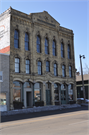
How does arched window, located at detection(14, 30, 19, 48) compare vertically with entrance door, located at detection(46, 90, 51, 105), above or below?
above

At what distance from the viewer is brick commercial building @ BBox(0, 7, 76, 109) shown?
24812 millimetres

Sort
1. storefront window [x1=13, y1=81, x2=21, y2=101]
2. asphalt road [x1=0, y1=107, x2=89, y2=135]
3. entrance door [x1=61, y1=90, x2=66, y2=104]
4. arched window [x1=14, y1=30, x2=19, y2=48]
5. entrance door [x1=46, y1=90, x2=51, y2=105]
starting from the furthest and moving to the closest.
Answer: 1. entrance door [x1=61, y1=90, x2=66, y2=104]
2. entrance door [x1=46, y1=90, x2=51, y2=105]
3. arched window [x1=14, y1=30, x2=19, y2=48]
4. storefront window [x1=13, y1=81, x2=21, y2=101]
5. asphalt road [x1=0, y1=107, x2=89, y2=135]

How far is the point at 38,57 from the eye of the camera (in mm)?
27984

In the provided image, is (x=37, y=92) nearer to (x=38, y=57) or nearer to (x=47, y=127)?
(x=38, y=57)

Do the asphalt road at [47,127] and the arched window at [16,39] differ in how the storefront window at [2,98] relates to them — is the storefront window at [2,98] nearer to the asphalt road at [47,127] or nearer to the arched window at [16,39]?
the arched window at [16,39]

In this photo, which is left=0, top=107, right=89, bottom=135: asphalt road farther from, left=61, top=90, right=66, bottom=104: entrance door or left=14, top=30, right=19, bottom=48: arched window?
left=61, top=90, right=66, bottom=104: entrance door

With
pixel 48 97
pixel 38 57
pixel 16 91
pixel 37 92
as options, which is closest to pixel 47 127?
pixel 16 91

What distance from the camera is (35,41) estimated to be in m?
27.9

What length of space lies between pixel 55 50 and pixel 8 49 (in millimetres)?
10200

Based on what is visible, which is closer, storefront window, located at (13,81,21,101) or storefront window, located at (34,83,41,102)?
storefront window, located at (13,81,21,101)

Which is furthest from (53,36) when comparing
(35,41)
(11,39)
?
(11,39)

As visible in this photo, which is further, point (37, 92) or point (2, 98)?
point (37, 92)

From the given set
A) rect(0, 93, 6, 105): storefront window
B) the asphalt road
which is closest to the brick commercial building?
rect(0, 93, 6, 105): storefront window

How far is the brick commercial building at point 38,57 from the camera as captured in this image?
24812mm
